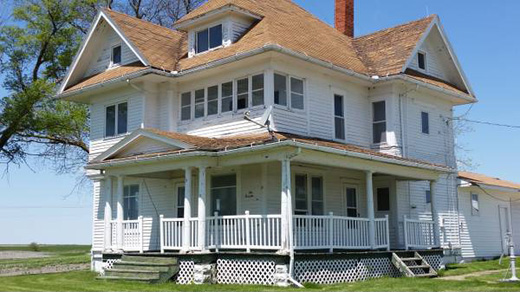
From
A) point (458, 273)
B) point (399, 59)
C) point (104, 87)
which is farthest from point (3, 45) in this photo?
point (458, 273)

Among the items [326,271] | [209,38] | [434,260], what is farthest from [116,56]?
[434,260]

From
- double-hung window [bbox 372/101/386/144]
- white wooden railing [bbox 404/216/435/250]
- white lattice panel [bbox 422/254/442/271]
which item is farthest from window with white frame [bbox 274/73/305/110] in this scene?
white lattice panel [bbox 422/254/442/271]

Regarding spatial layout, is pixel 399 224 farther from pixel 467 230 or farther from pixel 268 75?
pixel 268 75

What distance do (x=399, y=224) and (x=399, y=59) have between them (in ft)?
20.3

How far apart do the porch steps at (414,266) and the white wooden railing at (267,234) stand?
0.74m

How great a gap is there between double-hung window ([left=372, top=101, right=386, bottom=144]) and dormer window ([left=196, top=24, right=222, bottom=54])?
646cm

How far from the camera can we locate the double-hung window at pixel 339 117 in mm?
23281

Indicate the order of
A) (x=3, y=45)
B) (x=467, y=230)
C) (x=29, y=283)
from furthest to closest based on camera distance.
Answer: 1. (x=3, y=45)
2. (x=467, y=230)
3. (x=29, y=283)

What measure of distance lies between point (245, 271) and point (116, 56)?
11.8 meters

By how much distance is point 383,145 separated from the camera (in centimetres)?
2436

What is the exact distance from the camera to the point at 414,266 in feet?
67.7

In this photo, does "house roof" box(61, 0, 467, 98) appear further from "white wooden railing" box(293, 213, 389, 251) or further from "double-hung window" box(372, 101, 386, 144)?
"white wooden railing" box(293, 213, 389, 251)

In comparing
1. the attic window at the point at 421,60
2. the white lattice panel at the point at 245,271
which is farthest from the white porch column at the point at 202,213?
the attic window at the point at 421,60

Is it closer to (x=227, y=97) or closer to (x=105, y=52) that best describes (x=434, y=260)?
(x=227, y=97)
